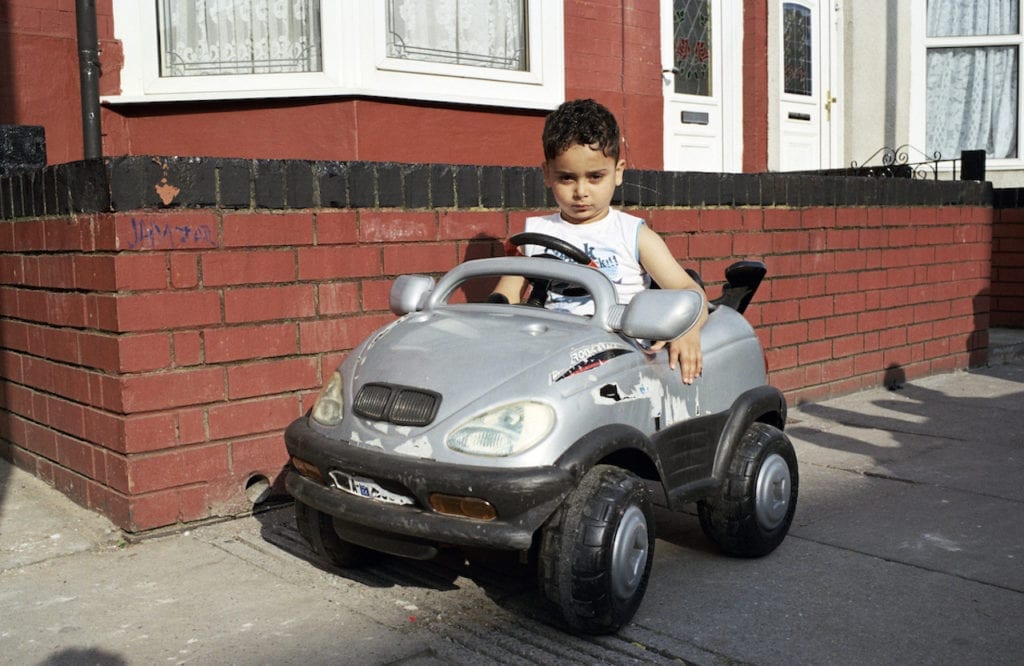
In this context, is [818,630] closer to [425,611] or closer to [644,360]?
[644,360]

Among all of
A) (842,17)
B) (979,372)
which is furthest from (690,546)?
(842,17)

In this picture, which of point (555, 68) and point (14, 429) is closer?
point (14, 429)

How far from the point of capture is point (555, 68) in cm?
838

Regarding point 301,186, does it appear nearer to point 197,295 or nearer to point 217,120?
point 197,295

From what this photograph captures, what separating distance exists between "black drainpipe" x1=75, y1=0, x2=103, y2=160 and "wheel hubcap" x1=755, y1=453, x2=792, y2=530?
477cm

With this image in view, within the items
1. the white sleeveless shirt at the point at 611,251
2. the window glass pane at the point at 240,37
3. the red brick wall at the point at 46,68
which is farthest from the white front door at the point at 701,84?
the white sleeveless shirt at the point at 611,251

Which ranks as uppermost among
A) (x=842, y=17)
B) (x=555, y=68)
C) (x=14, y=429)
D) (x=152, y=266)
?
(x=842, y=17)

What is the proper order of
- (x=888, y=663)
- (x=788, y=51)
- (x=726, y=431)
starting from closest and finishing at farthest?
(x=888, y=663) < (x=726, y=431) < (x=788, y=51)

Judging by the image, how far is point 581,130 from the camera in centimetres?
353

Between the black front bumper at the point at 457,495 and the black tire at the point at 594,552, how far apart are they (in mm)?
93

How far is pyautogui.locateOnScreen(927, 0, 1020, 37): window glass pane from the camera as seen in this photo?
12.5m

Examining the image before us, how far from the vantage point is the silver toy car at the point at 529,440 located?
285cm

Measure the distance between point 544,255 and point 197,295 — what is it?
129 centimetres

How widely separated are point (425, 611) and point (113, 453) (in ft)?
4.60
